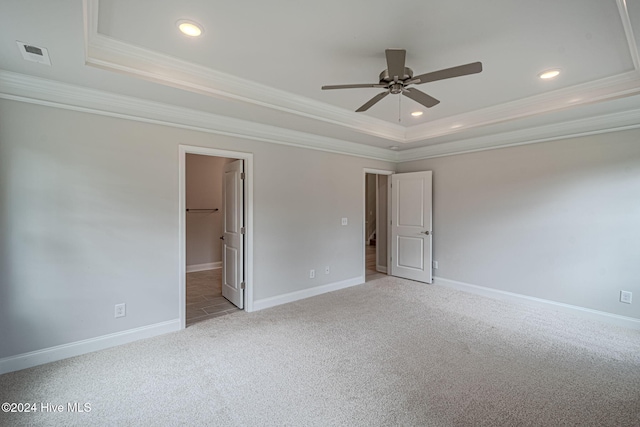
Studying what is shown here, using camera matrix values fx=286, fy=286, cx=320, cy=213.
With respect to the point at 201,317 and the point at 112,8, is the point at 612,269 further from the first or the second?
the point at 112,8

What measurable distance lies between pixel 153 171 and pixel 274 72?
1667 mm

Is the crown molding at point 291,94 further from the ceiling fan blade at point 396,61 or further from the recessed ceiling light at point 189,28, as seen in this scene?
the ceiling fan blade at point 396,61

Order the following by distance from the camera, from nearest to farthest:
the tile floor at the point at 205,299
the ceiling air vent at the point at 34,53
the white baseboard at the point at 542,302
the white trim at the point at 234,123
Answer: the ceiling air vent at the point at 34,53 < the white trim at the point at 234,123 < the white baseboard at the point at 542,302 < the tile floor at the point at 205,299

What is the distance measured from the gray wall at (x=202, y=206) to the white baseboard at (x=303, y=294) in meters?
3.12

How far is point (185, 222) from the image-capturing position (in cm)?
339

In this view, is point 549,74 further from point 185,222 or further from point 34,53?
point 34,53

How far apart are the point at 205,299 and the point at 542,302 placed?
487 cm

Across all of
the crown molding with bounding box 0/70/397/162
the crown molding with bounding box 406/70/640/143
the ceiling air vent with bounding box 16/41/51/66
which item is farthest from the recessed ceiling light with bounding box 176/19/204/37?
the crown molding with bounding box 406/70/640/143

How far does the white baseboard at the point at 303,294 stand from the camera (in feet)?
13.0

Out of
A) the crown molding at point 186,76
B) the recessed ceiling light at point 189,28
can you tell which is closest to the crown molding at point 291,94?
the crown molding at point 186,76

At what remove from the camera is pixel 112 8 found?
6.22 feet

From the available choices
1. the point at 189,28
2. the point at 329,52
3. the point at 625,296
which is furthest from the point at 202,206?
the point at 625,296

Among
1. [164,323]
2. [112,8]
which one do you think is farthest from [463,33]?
[164,323]

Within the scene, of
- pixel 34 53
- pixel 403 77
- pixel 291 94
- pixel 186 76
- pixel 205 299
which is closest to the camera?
pixel 34 53
